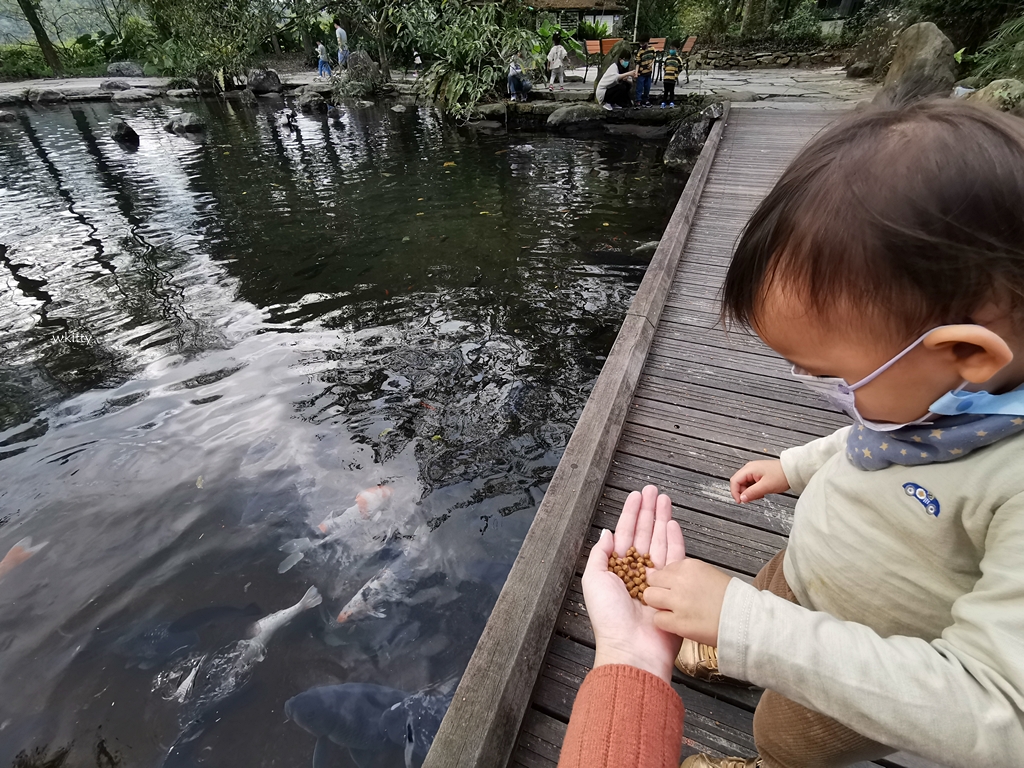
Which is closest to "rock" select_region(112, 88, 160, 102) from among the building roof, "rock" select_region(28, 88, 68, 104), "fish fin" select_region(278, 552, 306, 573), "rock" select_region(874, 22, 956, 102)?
"rock" select_region(28, 88, 68, 104)

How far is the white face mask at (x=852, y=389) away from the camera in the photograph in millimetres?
738

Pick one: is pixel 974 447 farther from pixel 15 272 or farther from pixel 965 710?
pixel 15 272

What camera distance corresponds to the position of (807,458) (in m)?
1.22


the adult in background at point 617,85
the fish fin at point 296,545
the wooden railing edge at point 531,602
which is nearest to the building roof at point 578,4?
the adult in background at point 617,85

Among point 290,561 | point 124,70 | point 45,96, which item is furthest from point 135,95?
point 290,561

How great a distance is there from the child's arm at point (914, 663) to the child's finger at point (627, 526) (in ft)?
1.19

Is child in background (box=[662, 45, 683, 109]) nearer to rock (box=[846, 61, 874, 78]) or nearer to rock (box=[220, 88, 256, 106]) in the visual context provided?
rock (box=[846, 61, 874, 78])

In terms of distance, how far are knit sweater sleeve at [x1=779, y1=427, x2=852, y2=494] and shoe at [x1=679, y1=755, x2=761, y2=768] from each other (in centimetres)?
78

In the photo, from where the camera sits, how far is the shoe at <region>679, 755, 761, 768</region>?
4.67ft

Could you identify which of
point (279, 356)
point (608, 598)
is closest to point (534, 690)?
point (608, 598)

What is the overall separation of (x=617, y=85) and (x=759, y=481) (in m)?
13.5

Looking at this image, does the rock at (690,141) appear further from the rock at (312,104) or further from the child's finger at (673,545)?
the rock at (312,104)

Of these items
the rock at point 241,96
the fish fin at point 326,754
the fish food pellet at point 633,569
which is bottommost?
the rock at point 241,96

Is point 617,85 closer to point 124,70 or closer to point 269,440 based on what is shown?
point 269,440
